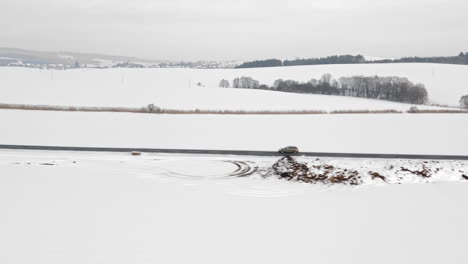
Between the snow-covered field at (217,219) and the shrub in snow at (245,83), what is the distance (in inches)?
3191

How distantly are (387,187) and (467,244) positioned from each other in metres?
7.36

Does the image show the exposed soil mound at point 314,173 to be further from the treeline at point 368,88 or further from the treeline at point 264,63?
the treeline at point 264,63

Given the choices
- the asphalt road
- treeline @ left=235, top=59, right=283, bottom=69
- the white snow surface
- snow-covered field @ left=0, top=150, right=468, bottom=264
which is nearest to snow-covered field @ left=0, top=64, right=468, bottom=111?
the white snow surface

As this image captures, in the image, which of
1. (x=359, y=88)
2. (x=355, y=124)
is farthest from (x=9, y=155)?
(x=359, y=88)

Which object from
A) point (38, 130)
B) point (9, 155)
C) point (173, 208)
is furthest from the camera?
point (38, 130)

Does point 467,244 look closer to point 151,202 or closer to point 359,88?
point 151,202

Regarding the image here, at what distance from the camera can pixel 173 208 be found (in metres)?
15.9

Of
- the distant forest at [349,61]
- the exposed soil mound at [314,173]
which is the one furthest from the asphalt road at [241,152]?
the distant forest at [349,61]

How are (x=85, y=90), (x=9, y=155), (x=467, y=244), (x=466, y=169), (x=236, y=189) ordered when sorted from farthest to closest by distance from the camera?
(x=85, y=90), (x=9, y=155), (x=466, y=169), (x=236, y=189), (x=467, y=244)

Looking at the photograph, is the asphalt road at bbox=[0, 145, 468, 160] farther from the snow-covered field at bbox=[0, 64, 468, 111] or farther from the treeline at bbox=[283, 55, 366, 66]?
the treeline at bbox=[283, 55, 366, 66]

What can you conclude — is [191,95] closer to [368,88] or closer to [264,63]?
[368,88]

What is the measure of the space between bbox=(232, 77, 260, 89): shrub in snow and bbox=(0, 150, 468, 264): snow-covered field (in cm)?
8104

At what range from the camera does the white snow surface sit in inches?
1270

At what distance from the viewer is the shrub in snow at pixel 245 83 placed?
10149 cm
